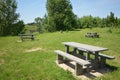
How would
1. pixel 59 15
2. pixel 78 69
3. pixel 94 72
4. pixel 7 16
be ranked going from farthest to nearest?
1. pixel 59 15
2. pixel 7 16
3. pixel 94 72
4. pixel 78 69

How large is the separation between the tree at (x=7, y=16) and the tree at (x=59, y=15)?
10317 mm

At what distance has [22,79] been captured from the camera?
6.30 metres

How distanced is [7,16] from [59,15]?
14.1m

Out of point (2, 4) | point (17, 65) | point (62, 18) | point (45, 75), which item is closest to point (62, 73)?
point (45, 75)

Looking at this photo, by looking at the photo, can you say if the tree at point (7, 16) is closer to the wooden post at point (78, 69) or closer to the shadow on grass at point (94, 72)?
the shadow on grass at point (94, 72)

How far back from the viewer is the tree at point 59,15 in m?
42.5

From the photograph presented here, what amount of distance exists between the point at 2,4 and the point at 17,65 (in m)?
29.3

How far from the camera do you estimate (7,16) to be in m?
35.3

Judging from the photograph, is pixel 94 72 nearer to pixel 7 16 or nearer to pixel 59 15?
pixel 7 16

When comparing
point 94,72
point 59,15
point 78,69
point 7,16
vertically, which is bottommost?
point 94,72

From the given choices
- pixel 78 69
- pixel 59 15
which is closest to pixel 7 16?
pixel 59 15

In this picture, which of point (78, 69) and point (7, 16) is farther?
point (7, 16)

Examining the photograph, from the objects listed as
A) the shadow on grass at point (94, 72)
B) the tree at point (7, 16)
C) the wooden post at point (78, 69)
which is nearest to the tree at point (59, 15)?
the tree at point (7, 16)

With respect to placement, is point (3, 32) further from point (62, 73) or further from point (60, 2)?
point (62, 73)
